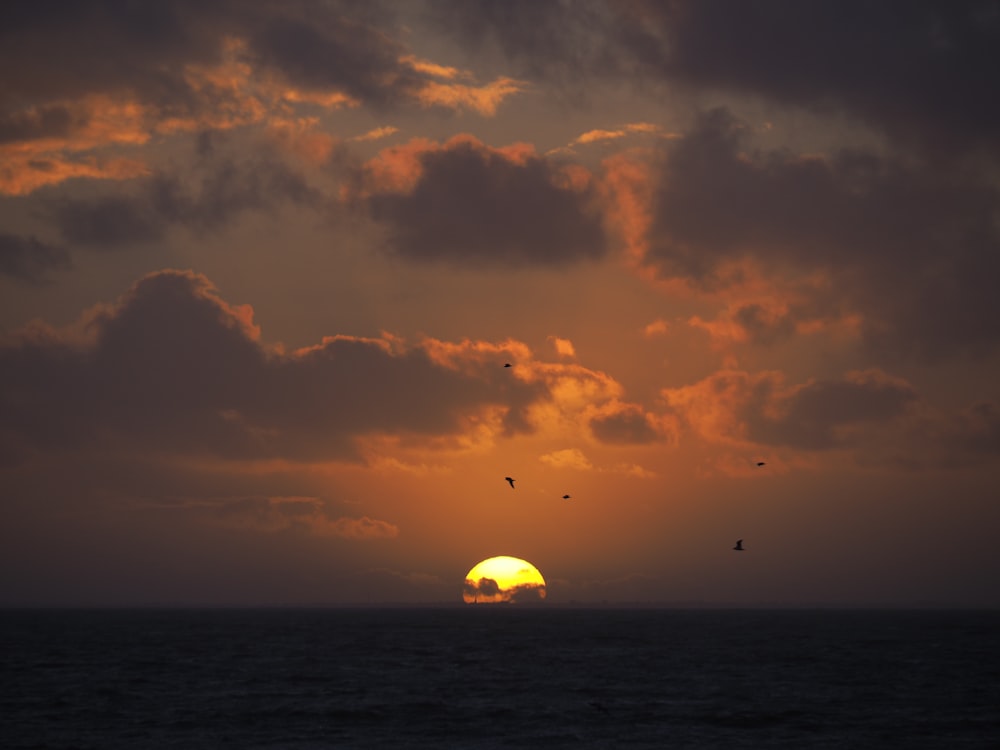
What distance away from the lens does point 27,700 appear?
78875 millimetres

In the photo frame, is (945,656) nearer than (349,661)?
No

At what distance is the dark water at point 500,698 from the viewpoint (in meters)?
61.8

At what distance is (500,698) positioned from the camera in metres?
79.2

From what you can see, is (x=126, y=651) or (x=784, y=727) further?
(x=126, y=651)

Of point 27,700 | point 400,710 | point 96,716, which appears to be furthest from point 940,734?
point 27,700

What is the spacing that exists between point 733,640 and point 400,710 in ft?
329

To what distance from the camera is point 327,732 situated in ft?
208

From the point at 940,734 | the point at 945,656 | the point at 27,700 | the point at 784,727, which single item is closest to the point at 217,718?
the point at 27,700

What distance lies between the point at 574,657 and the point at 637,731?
60.8 metres

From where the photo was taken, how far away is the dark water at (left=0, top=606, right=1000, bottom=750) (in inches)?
2435

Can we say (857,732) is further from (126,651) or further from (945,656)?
(126,651)

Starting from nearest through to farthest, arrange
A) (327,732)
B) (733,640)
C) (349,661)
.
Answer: (327,732) < (349,661) < (733,640)

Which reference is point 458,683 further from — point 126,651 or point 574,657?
point 126,651

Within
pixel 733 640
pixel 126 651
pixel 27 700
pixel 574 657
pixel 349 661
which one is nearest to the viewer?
pixel 27 700
